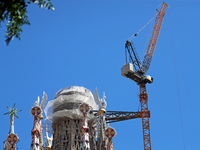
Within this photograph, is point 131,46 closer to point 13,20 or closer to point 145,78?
point 145,78

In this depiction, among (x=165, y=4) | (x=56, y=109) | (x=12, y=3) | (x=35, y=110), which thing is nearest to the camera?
(x=12, y=3)

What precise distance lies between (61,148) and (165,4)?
6014 cm

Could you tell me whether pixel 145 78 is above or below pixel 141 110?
above

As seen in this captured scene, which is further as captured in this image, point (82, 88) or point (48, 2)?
point (82, 88)

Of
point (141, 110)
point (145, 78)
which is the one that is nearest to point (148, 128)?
point (141, 110)

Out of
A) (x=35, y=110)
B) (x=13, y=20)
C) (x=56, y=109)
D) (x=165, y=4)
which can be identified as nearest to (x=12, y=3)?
(x=13, y=20)

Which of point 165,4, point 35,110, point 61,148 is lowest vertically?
point 61,148

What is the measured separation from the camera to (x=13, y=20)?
786 inches

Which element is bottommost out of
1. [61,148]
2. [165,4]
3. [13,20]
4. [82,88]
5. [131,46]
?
[13,20]

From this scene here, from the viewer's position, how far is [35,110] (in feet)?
326

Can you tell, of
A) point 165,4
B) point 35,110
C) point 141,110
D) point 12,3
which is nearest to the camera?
point 12,3

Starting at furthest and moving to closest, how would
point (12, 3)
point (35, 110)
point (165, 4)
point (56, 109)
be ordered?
point (165, 4), point (56, 109), point (35, 110), point (12, 3)

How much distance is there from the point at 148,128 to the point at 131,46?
89.7 feet

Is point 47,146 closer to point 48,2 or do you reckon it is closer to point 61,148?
point 61,148
